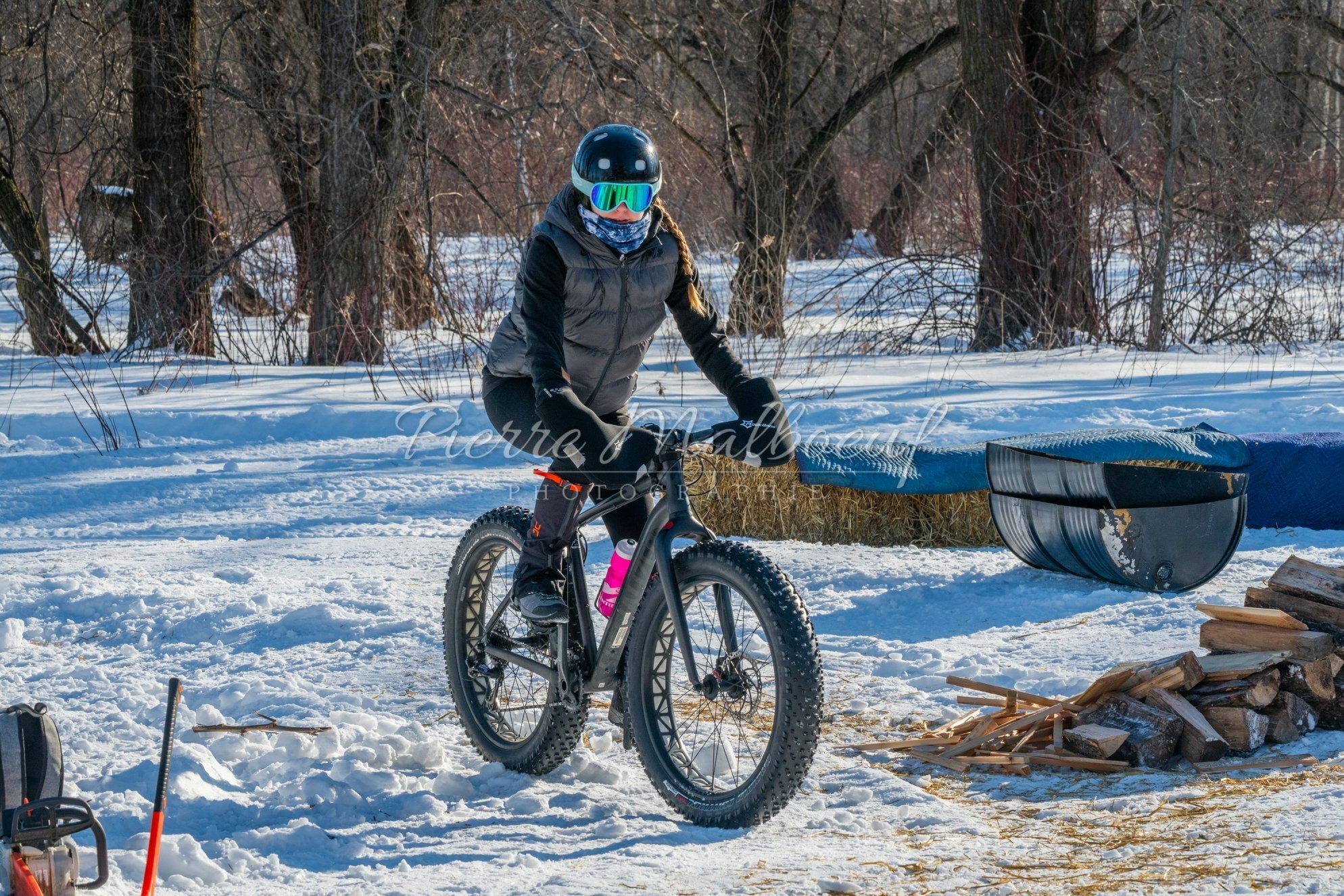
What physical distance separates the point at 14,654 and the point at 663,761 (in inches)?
117

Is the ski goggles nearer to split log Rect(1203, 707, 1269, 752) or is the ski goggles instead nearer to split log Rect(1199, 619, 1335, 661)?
split log Rect(1203, 707, 1269, 752)

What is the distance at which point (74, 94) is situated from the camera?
15.8 meters

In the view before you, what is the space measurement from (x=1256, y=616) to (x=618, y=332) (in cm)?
240

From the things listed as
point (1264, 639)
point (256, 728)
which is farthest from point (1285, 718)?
point (256, 728)

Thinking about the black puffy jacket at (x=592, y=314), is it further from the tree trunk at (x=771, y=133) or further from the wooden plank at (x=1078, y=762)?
the tree trunk at (x=771, y=133)

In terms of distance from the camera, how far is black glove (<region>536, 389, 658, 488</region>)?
132 inches

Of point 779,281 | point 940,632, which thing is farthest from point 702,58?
point 940,632

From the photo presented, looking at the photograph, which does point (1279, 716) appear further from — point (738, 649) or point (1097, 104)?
point (1097, 104)

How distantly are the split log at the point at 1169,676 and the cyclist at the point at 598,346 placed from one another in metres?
1.64

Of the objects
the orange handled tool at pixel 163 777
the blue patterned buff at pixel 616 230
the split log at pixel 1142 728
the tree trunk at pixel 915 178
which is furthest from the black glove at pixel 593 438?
the tree trunk at pixel 915 178

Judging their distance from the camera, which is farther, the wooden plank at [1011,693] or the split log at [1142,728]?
the wooden plank at [1011,693]

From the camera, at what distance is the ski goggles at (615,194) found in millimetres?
3582

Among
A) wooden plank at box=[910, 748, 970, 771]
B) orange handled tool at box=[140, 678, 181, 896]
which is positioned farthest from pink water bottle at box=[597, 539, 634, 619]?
orange handled tool at box=[140, 678, 181, 896]

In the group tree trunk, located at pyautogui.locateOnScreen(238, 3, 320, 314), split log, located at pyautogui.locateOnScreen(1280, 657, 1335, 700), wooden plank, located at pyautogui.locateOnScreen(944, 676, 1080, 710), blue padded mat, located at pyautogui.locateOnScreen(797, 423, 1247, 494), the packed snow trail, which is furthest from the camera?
tree trunk, located at pyautogui.locateOnScreen(238, 3, 320, 314)
